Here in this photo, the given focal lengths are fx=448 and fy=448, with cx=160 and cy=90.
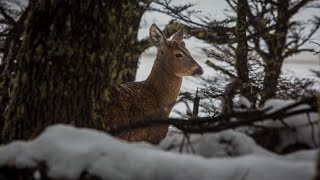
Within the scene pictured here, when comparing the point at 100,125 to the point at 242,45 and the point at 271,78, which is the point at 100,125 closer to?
the point at 271,78

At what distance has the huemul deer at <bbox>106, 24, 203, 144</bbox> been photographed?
566 centimetres

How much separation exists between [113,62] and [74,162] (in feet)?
4.90

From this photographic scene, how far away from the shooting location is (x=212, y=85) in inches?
345

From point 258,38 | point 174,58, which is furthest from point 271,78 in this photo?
point 174,58

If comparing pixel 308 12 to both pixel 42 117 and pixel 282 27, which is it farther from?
pixel 42 117

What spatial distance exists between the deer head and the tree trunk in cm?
403

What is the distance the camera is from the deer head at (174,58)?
7.50m

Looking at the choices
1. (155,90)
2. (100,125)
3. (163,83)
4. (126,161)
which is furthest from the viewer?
(163,83)

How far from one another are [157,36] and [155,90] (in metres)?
1.07

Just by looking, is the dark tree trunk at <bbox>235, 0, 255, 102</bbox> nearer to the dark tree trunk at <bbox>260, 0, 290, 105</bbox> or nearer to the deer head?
the dark tree trunk at <bbox>260, 0, 290, 105</bbox>

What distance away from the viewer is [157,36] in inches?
300

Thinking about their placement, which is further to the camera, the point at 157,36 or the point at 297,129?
the point at 157,36

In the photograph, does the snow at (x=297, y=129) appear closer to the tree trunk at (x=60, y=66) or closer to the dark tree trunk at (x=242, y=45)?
the tree trunk at (x=60, y=66)

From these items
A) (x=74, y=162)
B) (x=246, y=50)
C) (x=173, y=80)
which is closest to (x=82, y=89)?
(x=74, y=162)
